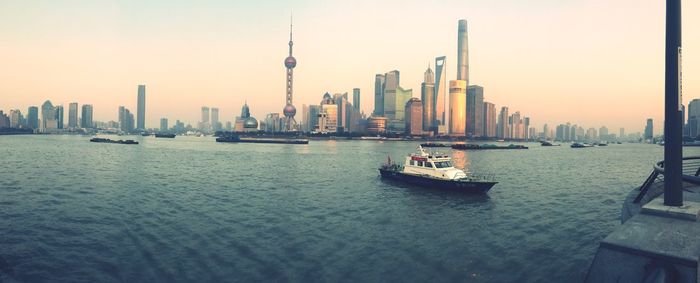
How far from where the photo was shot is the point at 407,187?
1858 inches

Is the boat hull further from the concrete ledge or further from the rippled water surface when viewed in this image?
the concrete ledge

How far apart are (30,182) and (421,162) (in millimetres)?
47599

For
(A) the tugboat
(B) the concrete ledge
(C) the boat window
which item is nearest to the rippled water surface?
(A) the tugboat

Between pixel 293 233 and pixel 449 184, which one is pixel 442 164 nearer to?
pixel 449 184

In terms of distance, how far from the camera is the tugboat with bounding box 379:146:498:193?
41.7 m

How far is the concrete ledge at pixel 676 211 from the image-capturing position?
13797 mm

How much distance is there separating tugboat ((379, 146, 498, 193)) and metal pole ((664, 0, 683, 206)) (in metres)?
26.4

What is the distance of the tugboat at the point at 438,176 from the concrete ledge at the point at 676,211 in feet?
86.1

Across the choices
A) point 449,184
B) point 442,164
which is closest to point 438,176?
point 449,184

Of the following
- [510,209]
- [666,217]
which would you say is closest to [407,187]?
[510,209]

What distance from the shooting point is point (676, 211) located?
14172mm

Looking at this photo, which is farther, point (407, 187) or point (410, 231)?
point (407, 187)

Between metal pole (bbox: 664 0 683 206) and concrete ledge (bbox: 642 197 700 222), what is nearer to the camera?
concrete ledge (bbox: 642 197 700 222)

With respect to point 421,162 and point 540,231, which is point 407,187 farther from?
point 540,231
